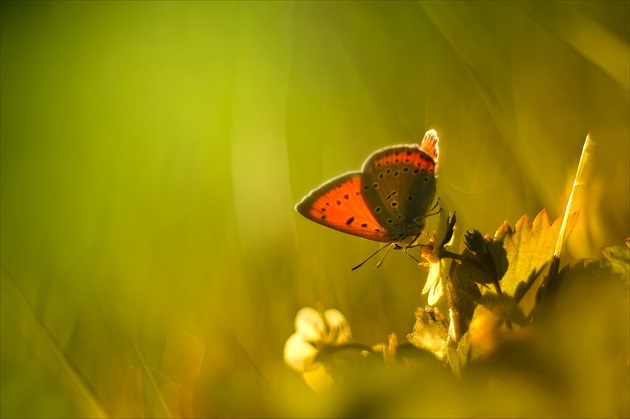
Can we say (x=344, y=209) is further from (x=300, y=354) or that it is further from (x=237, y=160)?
(x=237, y=160)

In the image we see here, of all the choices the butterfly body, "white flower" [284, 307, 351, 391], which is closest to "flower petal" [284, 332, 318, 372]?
"white flower" [284, 307, 351, 391]

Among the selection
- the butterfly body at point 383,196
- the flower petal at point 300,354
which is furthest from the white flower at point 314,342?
the butterfly body at point 383,196

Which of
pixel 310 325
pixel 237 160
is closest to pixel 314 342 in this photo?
pixel 310 325

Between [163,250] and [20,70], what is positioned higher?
[20,70]

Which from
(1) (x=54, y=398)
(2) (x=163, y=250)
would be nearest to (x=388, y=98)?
(2) (x=163, y=250)

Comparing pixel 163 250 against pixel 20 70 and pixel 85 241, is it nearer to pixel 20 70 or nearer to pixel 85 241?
pixel 85 241

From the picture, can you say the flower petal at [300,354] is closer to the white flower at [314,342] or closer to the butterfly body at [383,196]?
the white flower at [314,342]
